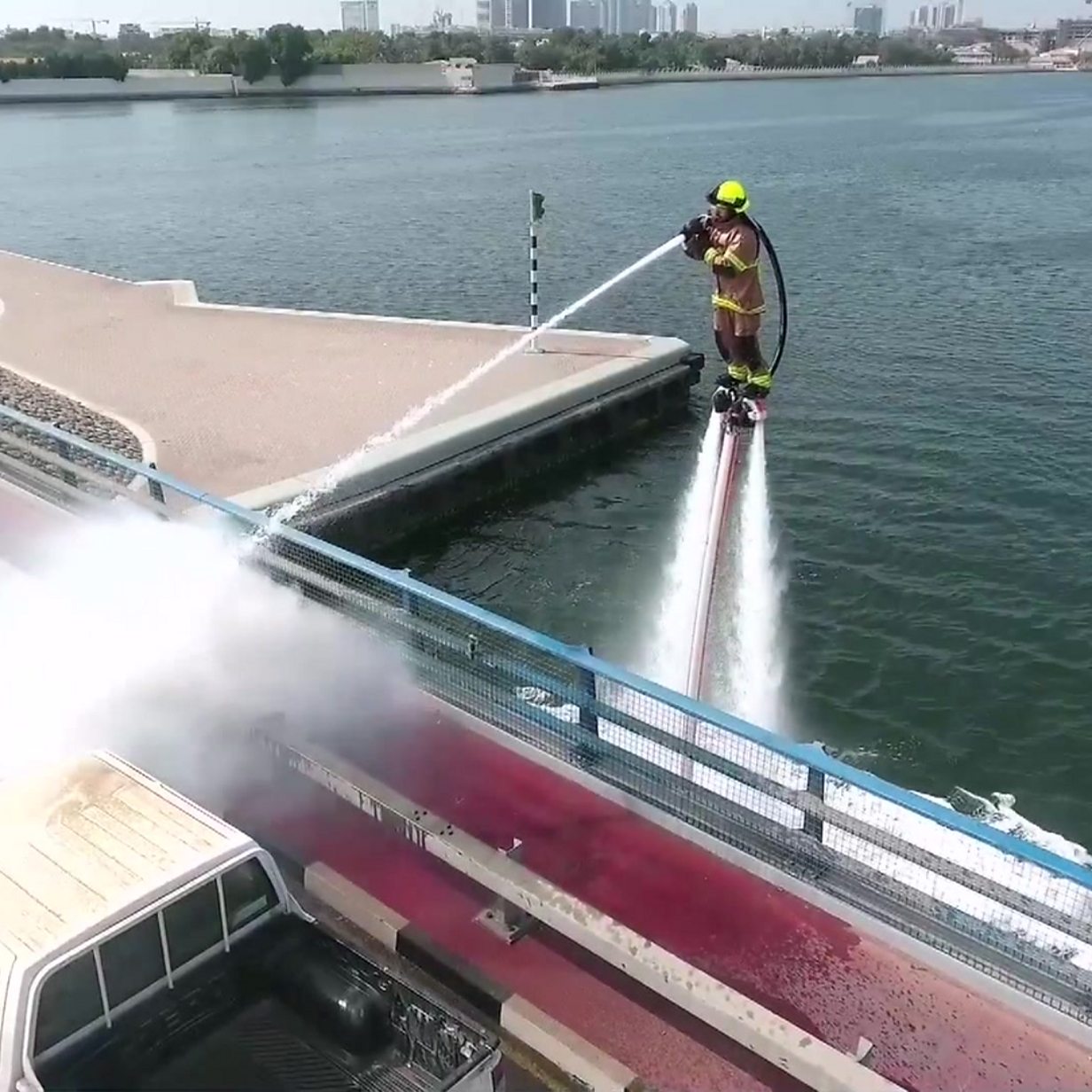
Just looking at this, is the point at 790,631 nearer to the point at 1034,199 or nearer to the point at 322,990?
the point at 322,990

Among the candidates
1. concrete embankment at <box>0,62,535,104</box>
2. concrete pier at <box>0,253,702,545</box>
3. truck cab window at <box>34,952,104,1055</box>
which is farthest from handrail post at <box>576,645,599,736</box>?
concrete embankment at <box>0,62,535,104</box>

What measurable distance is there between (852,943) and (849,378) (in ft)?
77.8

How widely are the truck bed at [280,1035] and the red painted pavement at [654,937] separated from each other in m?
1.36

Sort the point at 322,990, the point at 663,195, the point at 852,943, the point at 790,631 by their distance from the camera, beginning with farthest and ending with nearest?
the point at 663,195 < the point at 790,631 < the point at 852,943 < the point at 322,990

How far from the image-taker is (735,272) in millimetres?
9914

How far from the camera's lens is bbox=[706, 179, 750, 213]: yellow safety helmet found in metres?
9.71

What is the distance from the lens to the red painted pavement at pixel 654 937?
7027 millimetres

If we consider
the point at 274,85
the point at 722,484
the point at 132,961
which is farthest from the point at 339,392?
the point at 274,85

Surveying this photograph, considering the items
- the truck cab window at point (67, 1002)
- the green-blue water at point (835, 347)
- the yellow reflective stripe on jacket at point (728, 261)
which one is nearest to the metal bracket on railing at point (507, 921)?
the truck cab window at point (67, 1002)

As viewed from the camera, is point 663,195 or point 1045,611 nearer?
point 1045,611

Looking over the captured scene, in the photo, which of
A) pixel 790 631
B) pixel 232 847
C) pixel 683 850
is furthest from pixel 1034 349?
pixel 232 847

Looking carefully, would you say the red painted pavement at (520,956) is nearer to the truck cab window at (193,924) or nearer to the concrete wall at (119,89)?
the truck cab window at (193,924)

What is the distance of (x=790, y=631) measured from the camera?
18.1 m

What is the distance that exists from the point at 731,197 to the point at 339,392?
16.2m
